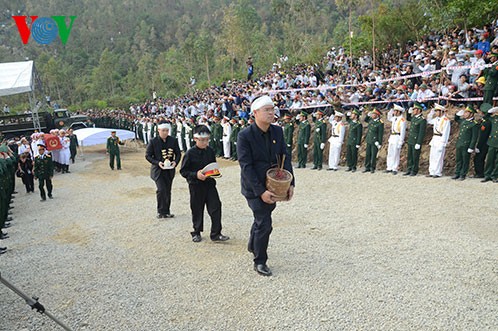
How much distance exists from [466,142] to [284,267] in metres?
6.93

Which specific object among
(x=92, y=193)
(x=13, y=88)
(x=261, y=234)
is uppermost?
(x=13, y=88)

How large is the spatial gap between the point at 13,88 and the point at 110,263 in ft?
43.2

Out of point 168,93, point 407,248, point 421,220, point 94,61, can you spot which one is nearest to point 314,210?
point 421,220

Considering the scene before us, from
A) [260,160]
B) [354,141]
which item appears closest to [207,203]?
[260,160]

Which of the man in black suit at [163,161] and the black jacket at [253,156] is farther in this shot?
the man in black suit at [163,161]

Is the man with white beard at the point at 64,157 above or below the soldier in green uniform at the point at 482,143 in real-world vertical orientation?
below

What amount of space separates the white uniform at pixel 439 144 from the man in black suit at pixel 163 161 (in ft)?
21.9

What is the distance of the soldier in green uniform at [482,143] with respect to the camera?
30.5 feet

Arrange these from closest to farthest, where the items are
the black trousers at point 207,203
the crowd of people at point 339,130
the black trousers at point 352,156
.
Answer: the crowd of people at point 339,130
the black trousers at point 207,203
the black trousers at point 352,156

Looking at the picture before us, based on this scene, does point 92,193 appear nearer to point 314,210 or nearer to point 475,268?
point 314,210

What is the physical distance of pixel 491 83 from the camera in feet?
34.1

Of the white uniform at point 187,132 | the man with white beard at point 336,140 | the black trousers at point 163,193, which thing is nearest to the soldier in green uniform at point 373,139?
the man with white beard at point 336,140

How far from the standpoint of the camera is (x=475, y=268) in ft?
14.9

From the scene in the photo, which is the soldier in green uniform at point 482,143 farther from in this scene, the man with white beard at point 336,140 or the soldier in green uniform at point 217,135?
the soldier in green uniform at point 217,135
